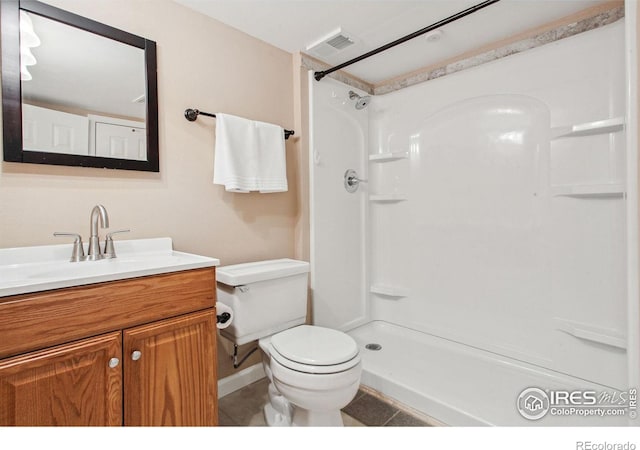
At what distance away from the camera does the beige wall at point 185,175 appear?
124 centimetres

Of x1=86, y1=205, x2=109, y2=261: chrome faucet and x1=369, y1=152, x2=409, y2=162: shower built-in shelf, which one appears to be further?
x1=369, y1=152, x2=409, y2=162: shower built-in shelf

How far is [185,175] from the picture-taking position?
161 centimetres

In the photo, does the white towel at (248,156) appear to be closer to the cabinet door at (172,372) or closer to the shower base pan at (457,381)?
the cabinet door at (172,372)

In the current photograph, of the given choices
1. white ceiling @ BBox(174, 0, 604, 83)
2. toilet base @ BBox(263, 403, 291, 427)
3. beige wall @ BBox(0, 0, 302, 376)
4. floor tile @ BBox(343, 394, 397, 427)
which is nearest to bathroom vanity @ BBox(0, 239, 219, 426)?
beige wall @ BBox(0, 0, 302, 376)

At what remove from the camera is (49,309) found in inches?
34.8

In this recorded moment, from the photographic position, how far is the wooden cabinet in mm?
852

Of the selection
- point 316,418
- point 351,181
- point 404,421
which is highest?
point 351,181

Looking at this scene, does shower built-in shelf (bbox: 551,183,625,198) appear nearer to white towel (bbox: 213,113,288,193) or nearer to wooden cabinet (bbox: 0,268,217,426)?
white towel (bbox: 213,113,288,193)

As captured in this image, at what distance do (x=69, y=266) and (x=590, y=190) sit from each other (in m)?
2.41

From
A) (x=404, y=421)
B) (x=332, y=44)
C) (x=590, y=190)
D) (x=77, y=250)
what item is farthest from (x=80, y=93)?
(x=590, y=190)

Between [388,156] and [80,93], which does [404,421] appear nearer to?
[388,156]

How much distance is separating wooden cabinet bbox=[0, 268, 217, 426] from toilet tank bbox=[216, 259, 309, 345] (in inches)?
10.4

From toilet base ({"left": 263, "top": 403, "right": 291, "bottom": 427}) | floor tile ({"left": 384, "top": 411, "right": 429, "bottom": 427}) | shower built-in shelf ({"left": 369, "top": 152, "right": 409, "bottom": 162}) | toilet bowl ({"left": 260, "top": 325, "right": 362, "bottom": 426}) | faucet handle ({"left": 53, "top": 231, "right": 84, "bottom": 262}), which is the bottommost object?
floor tile ({"left": 384, "top": 411, "right": 429, "bottom": 427})
